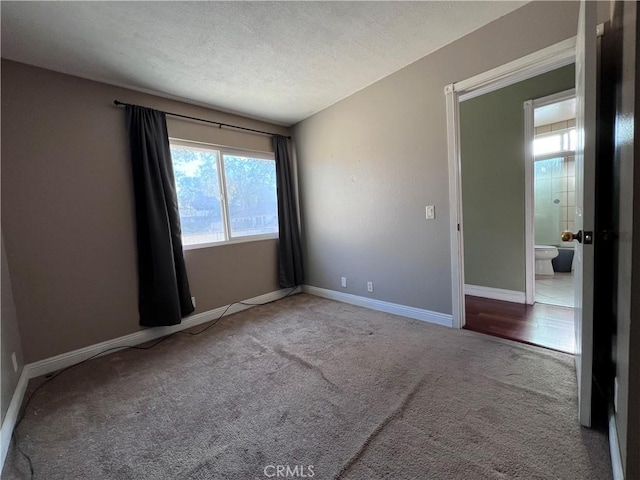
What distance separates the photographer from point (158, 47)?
1.99 m

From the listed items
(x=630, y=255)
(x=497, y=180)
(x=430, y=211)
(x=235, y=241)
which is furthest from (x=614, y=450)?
(x=235, y=241)

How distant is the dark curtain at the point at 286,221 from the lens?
370cm

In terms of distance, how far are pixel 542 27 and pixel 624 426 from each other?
2.35 meters

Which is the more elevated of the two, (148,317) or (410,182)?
(410,182)

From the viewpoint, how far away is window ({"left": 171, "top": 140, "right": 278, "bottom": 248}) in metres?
2.97

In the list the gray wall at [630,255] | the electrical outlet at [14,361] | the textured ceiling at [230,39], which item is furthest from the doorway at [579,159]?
the electrical outlet at [14,361]

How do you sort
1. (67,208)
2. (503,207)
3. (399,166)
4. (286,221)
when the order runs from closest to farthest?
(67,208) < (399,166) < (503,207) < (286,221)

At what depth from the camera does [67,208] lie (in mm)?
2258

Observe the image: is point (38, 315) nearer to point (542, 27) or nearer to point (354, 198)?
point (354, 198)

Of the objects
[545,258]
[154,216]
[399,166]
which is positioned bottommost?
[545,258]

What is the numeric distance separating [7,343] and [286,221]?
2.71m

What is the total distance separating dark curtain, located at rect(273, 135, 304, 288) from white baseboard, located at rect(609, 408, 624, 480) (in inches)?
124

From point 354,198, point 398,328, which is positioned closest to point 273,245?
point 354,198

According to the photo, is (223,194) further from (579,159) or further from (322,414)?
(579,159)
